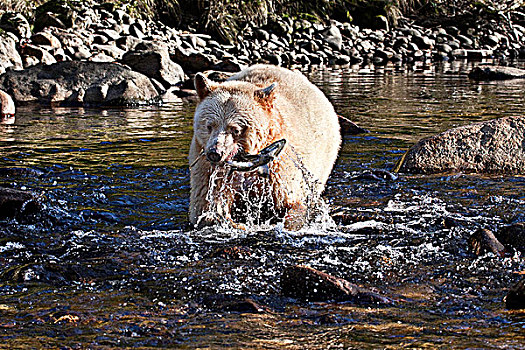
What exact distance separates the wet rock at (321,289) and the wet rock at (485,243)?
1.28 meters

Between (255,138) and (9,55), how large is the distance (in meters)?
13.9

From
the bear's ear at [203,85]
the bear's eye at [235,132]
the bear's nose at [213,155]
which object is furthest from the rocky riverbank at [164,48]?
the bear's nose at [213,155]

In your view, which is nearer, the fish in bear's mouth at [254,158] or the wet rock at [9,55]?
the fish in bear's mouth at [254,158]

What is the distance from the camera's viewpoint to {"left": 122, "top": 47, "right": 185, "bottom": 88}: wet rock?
18.1 m

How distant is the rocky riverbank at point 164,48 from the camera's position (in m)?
15.9

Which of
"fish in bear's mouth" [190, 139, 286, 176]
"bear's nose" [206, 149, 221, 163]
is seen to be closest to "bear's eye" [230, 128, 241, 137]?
"fish in bear's mouth" [190, 139, 286, 176]

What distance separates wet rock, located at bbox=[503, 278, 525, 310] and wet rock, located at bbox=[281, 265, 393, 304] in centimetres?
70

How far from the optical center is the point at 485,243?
5.14m

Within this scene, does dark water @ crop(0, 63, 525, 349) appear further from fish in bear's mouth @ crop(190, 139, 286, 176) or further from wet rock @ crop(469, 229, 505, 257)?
fish in bear's mouth @ crop(190, 139, 286, 176)

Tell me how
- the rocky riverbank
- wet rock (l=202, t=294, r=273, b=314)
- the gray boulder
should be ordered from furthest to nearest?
the rocky riverbank, the gray boulder, wet rock (l=202, t=294, r=273, b=314)

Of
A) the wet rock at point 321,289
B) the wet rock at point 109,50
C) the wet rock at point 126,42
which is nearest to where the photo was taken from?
the wet rock at point 321,289

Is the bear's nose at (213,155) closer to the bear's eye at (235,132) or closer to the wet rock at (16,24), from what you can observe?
the bear's eye at (235,132)

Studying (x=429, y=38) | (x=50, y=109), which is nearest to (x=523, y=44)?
(x=429, y=38)

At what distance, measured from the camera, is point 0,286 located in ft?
14.7
